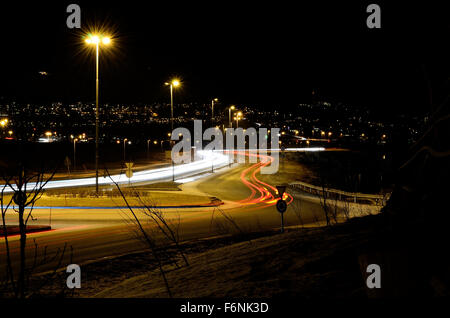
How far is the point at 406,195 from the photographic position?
6.75 m

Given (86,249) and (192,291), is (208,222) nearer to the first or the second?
(86,249)

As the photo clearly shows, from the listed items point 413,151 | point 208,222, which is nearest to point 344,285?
point 413,151

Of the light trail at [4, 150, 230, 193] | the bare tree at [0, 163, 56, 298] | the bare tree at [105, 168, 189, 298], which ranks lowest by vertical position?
the light trail at [4, 150, 230, 193]

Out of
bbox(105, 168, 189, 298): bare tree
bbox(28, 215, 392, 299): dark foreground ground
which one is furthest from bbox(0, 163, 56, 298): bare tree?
bbox(105, 168, 189, 298): bare tree

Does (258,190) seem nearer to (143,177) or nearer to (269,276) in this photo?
(143,177)

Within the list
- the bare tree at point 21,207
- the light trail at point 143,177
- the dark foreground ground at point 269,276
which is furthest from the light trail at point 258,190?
the bare tree at point 21,207

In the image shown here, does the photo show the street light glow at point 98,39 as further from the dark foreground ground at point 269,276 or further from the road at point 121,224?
the dark foreground ground at point 269,276

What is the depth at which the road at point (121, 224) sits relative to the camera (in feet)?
39.3

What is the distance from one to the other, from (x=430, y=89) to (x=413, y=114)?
133 cm

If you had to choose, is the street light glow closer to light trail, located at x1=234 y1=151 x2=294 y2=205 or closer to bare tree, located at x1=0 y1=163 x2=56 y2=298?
light trail, located at x1=234 y1=151 x2=294 y2=205

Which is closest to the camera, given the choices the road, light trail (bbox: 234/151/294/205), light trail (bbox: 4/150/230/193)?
the road

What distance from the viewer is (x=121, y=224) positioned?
1700 cm

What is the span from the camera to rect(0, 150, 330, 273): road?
1197cm

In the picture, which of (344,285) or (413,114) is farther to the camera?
(413,114)
